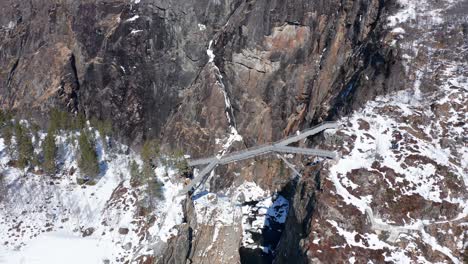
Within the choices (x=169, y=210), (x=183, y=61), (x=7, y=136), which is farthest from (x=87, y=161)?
(x=183, y=61)

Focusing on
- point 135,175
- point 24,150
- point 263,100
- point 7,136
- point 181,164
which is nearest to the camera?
point 135,175

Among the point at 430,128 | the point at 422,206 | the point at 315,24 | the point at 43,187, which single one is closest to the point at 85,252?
the point at 43,187

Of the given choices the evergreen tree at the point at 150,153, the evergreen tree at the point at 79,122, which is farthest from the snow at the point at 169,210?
the evergreen tree at the point at 79,122

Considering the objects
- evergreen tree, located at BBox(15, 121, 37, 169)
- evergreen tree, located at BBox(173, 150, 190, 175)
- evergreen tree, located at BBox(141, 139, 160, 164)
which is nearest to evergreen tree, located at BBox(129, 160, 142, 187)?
evergreen tree, located at BBox(141, 139, 160, 164)

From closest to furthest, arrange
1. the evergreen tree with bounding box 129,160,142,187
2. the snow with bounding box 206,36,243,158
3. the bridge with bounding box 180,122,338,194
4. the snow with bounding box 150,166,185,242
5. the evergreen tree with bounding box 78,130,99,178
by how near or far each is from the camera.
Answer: the bridge with bounding box 180,122,338,194 < the snow with bounding box 150,166,185,242 < the evergreen tree with bounding box 129,160,142,187 < the evergreen tree with bounding box 78,130,99,178 < the snow with bounding box 206,36,243,158

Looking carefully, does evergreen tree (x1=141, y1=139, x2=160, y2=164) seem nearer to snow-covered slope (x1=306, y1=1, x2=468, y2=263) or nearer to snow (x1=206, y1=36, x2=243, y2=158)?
snow (x1=206, y1=36, x2=243, y2=158)

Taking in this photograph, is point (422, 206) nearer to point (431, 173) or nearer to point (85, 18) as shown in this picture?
point (431, 173)

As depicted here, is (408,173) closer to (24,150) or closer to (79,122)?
(24,150)

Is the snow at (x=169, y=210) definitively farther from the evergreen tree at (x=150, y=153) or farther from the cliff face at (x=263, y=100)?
the evergreen tree at (x=150, y=153)

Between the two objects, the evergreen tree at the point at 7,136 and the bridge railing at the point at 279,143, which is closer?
the bridge railing at the point at 279,143
